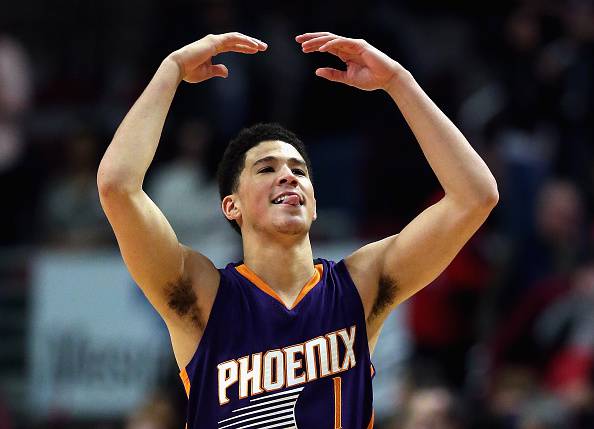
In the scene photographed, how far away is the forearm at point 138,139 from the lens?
5.11 metres

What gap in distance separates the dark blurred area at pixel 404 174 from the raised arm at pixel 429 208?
10.8 ft

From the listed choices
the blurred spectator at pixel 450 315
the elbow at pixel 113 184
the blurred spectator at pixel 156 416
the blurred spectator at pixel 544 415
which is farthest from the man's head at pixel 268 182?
the blurred spectator at pixel 450 315

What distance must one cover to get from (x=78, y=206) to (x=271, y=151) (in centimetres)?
655

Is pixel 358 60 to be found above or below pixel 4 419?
below

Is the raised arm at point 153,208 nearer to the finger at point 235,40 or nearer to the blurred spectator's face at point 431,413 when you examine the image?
the finger at point 235,40

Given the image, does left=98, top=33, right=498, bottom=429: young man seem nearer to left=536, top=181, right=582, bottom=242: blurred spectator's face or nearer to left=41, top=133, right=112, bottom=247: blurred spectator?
left=536, top=181, right=582, bottom=242: blurred spectator's face

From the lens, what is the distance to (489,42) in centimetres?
1284

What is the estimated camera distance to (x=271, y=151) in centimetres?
564

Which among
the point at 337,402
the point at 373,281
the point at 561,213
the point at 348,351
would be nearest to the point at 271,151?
the point at 373,281

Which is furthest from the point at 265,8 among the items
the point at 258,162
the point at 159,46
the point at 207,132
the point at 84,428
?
the point at 258,162

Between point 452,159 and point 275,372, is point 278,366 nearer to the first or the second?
point 275,372

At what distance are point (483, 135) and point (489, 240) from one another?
125 cm

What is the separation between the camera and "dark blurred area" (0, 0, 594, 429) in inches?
391

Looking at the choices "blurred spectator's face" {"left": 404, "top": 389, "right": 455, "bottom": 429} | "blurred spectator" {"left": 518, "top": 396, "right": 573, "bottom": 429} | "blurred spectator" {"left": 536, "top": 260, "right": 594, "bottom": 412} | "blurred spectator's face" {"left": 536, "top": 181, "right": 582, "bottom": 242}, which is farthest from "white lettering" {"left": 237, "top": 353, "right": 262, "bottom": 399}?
"blurred spectator's face" {"left": 536, "top": 181, "right": 582, "bottom": 242}
